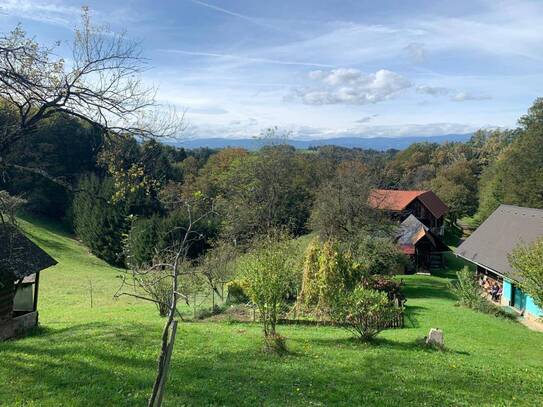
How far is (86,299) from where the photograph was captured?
29531 millimetres

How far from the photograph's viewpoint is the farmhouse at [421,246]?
40.1 m

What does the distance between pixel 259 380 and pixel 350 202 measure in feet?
77.5

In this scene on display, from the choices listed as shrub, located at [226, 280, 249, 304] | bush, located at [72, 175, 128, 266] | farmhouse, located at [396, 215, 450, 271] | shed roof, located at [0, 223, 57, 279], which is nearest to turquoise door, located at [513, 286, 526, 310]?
farmhouse, located at [396, 215, 450, 271]

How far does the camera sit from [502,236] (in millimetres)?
30312

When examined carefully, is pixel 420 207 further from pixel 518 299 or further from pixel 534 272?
pixel 534 272

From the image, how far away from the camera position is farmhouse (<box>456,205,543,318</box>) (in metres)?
25.5

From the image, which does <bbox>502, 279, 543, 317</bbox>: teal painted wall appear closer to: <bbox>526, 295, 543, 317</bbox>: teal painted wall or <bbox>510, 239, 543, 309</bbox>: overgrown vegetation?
<bbox>526, 295, 543, 317</bbox>: teal painted wall

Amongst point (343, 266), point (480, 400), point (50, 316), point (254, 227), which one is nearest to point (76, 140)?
point (254, 227)

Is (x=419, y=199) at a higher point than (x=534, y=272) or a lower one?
lower

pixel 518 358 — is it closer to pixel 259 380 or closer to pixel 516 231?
pixel 259 380

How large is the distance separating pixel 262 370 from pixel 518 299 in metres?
21.0

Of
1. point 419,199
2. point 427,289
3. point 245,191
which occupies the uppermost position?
point 245,191

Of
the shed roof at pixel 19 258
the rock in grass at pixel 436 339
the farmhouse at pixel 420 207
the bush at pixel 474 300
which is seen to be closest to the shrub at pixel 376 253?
the bush at pixel 474 300

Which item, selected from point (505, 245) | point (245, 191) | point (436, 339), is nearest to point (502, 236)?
point (505, 245)
